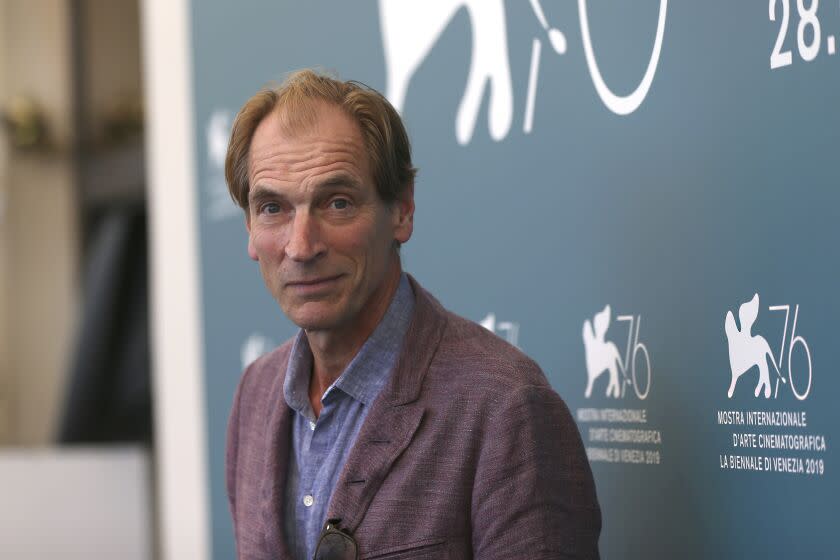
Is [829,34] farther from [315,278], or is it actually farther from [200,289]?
[200,289]

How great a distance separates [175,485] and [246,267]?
75 cm

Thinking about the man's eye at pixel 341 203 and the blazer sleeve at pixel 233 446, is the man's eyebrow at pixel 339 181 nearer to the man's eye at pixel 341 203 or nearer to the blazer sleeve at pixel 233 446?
the man's eye at pixel 341 203

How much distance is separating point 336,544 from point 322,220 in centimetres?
36

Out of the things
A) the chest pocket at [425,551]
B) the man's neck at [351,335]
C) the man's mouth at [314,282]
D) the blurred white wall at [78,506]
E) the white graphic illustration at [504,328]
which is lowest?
the blurred white wall at [78,506]

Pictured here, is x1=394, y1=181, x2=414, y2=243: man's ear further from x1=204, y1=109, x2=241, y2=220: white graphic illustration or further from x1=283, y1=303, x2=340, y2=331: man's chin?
x1=204, y1=109, x2=241, y2=220: white graphic illustration

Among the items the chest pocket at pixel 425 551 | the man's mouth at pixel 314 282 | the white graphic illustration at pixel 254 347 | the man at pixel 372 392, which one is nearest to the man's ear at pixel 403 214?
Result: the man at pixel 372 392

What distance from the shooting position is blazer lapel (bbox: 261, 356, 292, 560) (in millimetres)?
1677

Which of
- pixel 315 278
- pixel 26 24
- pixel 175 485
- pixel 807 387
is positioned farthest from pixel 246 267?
pixel 26 24

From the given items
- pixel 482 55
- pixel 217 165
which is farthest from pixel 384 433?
pixel 217 165

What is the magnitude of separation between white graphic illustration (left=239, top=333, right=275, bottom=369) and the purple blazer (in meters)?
1.06

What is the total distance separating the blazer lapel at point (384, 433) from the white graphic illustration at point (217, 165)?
1.30m

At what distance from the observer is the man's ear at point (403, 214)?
5.52ft

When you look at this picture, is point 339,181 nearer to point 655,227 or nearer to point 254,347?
point 655,227

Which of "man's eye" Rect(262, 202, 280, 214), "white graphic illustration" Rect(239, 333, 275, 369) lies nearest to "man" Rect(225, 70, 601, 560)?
"man's eye" Rect(262, 202, 280, 214)
